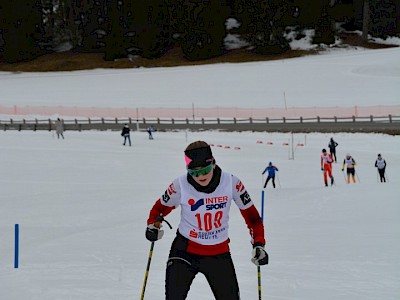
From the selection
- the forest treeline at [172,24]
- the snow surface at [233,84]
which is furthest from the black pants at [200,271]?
the forest treeline at [172,24]

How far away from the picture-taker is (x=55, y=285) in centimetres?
874

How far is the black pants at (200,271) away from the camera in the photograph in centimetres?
570

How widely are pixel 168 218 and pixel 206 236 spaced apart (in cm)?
979

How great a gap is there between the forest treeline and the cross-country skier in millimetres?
84819

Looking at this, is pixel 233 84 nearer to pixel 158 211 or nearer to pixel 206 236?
pixel 158 211

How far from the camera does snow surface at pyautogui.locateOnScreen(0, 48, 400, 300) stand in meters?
8.80

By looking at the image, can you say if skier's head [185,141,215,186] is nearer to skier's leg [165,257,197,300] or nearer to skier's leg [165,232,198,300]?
skier's leg [165,232,198,300]

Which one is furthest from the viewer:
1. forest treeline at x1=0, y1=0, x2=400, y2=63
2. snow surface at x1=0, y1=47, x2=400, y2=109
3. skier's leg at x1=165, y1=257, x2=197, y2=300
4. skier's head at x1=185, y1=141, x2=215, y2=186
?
forest treeline at x1=0, y1=0, x2=400, y2=63

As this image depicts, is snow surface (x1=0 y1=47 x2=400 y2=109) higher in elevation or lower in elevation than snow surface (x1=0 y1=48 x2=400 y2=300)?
higher

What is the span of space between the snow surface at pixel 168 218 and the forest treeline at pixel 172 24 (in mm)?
48863

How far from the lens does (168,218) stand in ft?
50.8

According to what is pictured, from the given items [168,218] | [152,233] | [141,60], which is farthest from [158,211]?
[141,60]

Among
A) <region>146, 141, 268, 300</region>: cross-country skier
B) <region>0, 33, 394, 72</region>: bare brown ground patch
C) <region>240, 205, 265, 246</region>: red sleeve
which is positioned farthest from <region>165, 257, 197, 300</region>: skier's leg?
<region>0, 33, 394, 72</region>: bare brown ground patch

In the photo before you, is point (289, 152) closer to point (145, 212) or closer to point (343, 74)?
point (145, 212)
